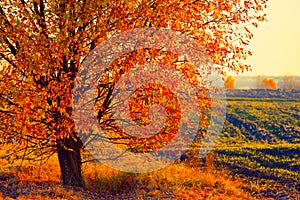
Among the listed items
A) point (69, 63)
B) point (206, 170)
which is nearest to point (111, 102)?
point (69, 63)

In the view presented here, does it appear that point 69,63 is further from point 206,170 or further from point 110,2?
point 206,170

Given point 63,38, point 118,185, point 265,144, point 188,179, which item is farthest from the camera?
point 265,144

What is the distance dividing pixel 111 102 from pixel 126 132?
0.92m

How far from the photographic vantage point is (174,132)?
10.8 metres

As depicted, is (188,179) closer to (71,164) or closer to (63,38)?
(71,164)

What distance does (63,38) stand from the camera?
8242mm

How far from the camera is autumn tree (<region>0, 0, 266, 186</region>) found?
Answer: 8.66 meters

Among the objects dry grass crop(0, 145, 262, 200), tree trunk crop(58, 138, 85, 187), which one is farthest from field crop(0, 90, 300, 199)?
tree trunk crop(58, 138, 85, 187)

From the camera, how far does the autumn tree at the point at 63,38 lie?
341 inches

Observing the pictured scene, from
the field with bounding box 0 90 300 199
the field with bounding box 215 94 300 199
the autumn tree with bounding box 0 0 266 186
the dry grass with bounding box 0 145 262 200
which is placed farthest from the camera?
the field with bounding box 215 94 300 199

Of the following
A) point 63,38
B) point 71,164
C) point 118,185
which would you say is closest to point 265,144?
point 118,185

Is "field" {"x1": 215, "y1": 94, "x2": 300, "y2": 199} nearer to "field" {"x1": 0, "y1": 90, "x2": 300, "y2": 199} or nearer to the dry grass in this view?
"field" {"x1": 0, "y1": 90, "x2": 300, "y2": 199}

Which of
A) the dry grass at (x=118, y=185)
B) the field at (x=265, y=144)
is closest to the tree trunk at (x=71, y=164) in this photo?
the dry grass at (x=118, y=185)

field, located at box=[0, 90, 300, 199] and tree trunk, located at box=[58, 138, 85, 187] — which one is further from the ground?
tree trunk, located at box=[58, 138, 85, 187]
